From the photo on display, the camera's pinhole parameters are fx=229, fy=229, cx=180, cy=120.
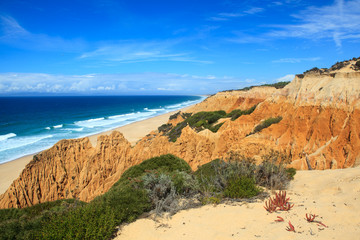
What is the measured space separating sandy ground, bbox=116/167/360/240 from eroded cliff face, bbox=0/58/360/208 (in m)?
3.68

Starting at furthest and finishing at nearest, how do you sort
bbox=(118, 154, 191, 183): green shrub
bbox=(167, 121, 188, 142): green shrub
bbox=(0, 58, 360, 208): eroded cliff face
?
bbox=(167, 121, 188, 142): green shrub
bbox=(0, 58, 360, 208): eroded cliff face
bbox=(118, 154, 191, 183): green shrub

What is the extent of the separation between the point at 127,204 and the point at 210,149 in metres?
7.73

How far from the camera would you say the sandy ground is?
176 inches

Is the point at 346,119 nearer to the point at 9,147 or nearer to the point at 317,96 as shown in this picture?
the point at 317,96

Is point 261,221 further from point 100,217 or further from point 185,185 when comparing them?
point 100,217

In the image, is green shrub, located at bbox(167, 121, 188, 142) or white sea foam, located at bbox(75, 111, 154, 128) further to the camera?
white sea foam, located at bbox(75, 111, 154, 128)

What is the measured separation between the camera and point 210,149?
505 inches

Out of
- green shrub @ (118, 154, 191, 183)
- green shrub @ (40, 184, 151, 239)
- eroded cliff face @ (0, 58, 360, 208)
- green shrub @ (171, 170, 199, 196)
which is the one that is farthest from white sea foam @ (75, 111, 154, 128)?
green shrub @ (40, 184, 151, 239)

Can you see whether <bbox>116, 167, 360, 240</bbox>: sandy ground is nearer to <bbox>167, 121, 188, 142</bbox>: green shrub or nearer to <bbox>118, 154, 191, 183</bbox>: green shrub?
<bbox>118, 154, 191, 183</bbox>: green shrub

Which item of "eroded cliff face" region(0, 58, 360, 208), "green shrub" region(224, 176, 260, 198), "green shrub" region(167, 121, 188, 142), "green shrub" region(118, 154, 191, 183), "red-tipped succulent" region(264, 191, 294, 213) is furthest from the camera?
"green shrub" region(167, 121, 188, 142)

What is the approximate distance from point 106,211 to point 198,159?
772 cm

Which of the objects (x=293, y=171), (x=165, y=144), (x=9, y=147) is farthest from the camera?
(x=9, y=147)

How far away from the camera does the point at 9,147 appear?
32.0 meters

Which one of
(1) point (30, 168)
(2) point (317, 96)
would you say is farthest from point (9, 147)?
(2) point (317, 96)
